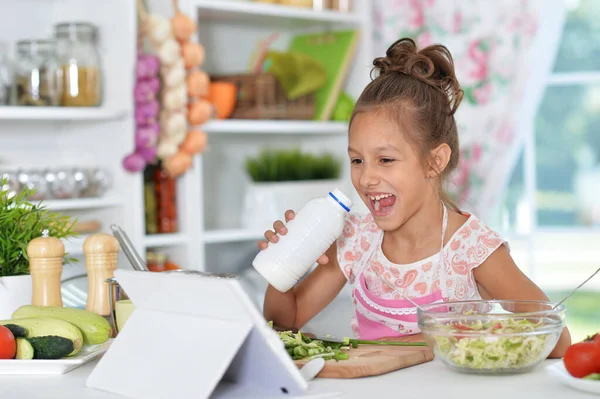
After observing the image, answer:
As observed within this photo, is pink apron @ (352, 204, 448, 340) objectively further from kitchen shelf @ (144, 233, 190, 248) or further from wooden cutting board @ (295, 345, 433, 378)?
kitchen shelf @ (144, 233, 190, 248)

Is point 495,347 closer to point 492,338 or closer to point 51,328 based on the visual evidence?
point 492,338

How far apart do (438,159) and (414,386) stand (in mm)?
687

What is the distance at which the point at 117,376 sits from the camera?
3.74 ft

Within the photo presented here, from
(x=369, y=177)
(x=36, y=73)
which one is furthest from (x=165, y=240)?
(x=369, y=177)

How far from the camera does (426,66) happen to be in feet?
5.58

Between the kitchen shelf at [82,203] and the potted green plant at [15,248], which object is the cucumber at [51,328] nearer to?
the potted green plant at [15,248]

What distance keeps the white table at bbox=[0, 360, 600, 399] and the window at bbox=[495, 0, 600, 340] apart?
92.2 inches

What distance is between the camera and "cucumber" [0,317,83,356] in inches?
50.5

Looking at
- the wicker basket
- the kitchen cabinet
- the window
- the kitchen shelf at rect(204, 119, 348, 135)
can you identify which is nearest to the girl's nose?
the kitchen cabinet

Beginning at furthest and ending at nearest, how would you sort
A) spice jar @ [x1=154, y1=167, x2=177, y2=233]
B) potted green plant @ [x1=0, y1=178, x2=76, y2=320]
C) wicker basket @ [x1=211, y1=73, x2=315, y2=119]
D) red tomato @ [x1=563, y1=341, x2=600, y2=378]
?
wicker basket @ [x1=211, y1=73, x2=315, y2=119] → spice jar @ [x1=154, y1=167, x2=177, y2=233] → potted green plant @ [x1=0, y1=178, x2=76, y2=320] → red tomato @ [x1=563, y1=341, x2=600, y2=378]

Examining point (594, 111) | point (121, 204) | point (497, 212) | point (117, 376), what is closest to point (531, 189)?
point (497, 212)

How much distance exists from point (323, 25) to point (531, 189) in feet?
3.34

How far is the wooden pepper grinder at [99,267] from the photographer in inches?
59.4

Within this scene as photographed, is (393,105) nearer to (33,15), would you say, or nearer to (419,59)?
(419,59)
